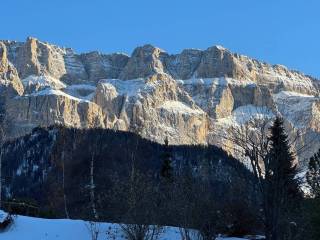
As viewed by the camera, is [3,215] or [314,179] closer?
[3,215]

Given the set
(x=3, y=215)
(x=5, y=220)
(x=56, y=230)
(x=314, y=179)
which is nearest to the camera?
(x=5, y=220)

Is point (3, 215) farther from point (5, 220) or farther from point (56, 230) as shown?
point (56, 230)

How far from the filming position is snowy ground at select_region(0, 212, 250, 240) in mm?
28250

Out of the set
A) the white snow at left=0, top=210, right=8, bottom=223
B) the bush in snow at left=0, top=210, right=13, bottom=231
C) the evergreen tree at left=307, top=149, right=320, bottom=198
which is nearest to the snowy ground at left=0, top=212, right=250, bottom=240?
the bush in snow at left=0, top=210, right=13, bottom=231

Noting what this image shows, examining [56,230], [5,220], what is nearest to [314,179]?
[56,230]

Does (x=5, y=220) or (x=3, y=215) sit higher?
(x=3, y=215)

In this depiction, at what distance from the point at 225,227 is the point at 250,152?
412 inches

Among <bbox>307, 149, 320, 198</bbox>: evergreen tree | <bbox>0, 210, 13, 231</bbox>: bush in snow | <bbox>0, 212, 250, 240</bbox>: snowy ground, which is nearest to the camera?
<bbox>0, 212, 250, 240</bbox>: snowy ground

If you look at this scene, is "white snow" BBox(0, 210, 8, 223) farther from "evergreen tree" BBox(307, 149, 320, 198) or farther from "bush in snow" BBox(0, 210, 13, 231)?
"evergreen tree" BBox(307, 149, 320, 198)

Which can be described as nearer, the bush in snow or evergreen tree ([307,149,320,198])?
the bush in snow

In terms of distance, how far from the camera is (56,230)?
29.1 meters

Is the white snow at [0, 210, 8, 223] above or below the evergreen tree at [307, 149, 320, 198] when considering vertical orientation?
below

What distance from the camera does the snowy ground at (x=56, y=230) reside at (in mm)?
28250

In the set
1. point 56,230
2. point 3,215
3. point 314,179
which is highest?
point 314,179
